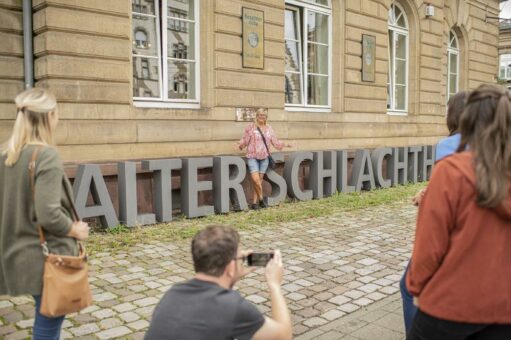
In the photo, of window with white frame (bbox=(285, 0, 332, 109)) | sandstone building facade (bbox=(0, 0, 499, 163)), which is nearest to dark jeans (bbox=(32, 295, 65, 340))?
sandstone building facade (bbox=(0, 0, 499, 163))

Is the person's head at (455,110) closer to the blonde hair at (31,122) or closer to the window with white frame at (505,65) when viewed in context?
the blonde hair at (31,122)

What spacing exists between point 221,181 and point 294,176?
1983 mm

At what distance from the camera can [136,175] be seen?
8672 mm

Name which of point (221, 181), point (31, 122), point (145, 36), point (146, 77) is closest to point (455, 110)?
point (31, 122)

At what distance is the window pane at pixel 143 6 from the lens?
9.30 m

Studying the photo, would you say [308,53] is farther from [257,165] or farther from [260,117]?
[257,165]

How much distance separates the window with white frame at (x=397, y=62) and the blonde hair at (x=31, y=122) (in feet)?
44.5

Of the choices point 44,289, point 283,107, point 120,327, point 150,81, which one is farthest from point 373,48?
point 44,289

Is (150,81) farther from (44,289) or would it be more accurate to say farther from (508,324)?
(508,324)

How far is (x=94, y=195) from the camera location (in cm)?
782

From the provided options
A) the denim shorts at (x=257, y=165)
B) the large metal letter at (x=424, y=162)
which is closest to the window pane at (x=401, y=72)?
the large metal letter at (x=424, y=162)

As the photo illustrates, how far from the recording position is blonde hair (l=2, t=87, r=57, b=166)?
2793 millimetres

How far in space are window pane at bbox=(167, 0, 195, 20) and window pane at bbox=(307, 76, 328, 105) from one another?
12.4 ft

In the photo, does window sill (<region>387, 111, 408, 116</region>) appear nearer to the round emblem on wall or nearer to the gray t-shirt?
the round emblem on wall
